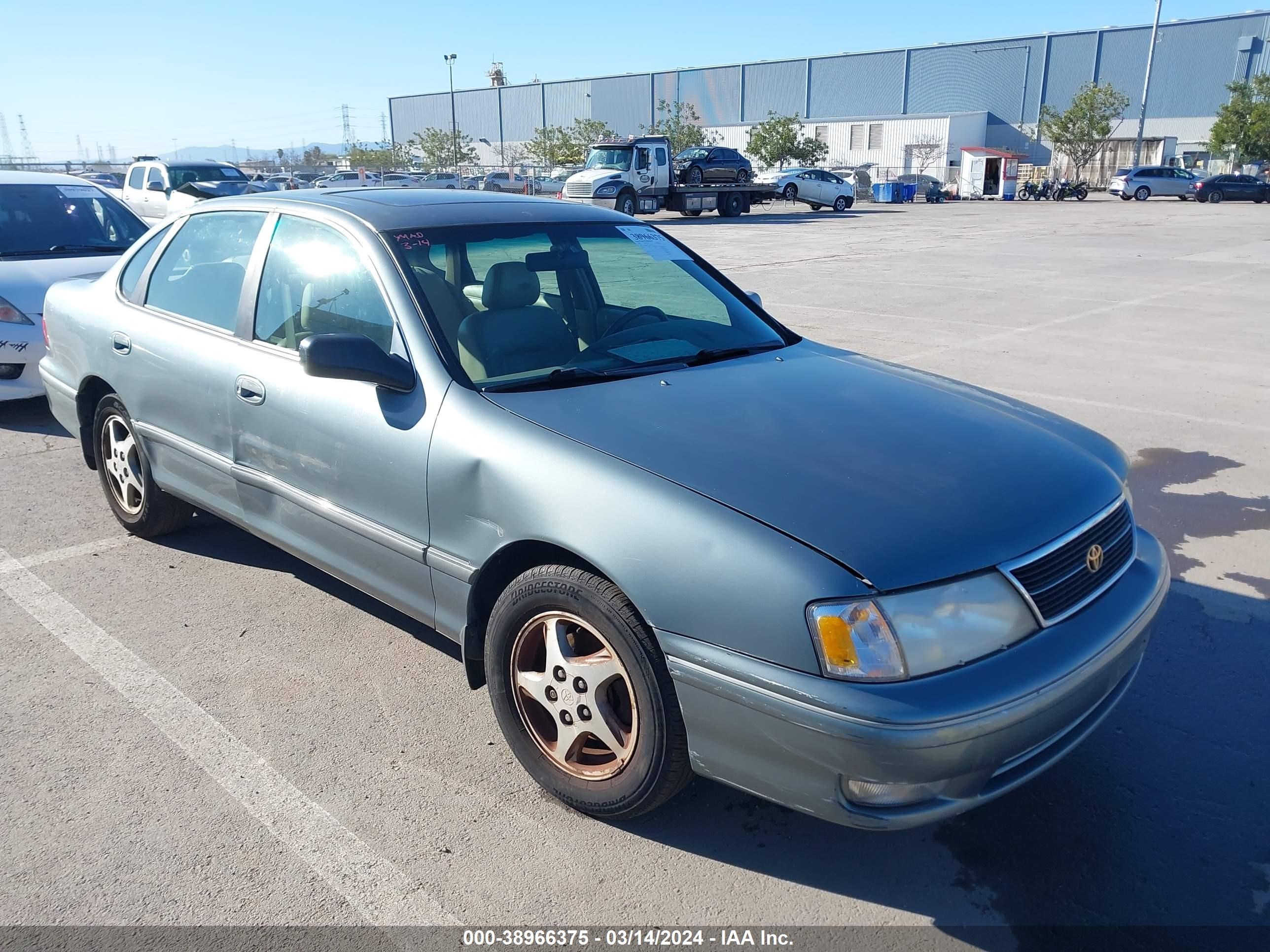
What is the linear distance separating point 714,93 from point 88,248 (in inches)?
3000

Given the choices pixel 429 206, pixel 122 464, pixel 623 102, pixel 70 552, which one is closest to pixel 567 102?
pixel 623 102

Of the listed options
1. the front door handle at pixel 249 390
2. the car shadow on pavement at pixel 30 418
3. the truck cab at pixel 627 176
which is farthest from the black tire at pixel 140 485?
the truck cab at pixel 627 176

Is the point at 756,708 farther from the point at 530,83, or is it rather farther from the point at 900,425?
the point at 530,83

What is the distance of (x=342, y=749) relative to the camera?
10.1 feet

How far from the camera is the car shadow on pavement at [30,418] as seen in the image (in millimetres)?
6801

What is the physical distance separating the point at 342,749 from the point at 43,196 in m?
6.81

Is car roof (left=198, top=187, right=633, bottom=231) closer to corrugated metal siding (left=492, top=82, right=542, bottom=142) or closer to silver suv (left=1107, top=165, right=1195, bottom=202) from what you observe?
silver suv (left=1107, top=165, right=1195, bottom=202)

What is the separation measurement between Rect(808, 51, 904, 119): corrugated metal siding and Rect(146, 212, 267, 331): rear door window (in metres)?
72.2

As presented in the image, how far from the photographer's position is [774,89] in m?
75.0

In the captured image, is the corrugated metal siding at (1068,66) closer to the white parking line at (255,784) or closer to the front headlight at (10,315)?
the front headlight at (10,315)

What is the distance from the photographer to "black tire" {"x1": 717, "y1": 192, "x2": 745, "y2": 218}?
114 feet

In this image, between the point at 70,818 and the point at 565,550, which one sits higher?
the point at 565,550

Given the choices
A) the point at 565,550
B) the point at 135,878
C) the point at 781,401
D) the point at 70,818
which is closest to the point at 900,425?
the point at 781,401

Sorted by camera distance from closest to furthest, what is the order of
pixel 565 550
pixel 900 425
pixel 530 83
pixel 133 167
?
pixel 565 550 → pixel 900 425 → pixel 133 167 → pixel 530 83
